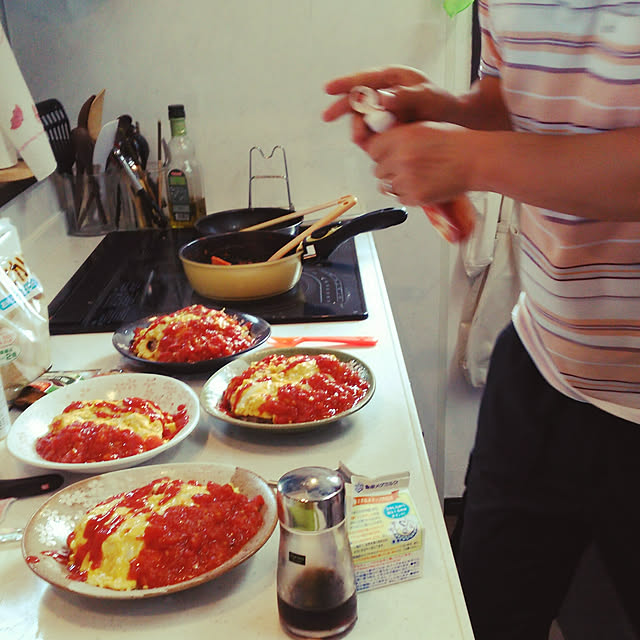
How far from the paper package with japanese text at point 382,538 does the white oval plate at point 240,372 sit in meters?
0.20

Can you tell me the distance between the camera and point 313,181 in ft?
6.97

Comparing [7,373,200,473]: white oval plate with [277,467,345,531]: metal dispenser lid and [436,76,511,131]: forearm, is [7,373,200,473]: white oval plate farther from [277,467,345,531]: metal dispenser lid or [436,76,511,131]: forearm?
[436,76,511,131]: forearm

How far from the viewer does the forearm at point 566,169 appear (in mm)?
792

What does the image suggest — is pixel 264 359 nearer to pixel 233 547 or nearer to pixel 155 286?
pixel 233 547

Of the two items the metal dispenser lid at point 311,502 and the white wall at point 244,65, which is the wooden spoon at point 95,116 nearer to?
the white wall at point 244,65

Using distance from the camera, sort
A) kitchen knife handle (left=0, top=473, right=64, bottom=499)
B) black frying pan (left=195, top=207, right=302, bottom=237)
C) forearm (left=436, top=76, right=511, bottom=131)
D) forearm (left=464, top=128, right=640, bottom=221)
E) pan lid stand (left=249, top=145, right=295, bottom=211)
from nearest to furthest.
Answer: forearm (left=464, top=128, right=640, bottom=221)
kitchen knife handle (left=0, top=473, right=64, bottom=499)
forearm (left=436, top=76, right=511, bottom=131)
black frying pan (left=195, top=207, right=302, bottom=237)
pan lid stand (left=249, top=145, right=295, bottom=211)

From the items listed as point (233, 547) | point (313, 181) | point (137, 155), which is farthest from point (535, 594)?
point (137, 155)

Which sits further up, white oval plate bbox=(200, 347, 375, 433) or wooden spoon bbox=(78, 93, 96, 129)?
wooden spoon bbox=(78, 93, 96, 129)

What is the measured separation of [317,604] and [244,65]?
5.27ft

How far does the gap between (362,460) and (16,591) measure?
41cm

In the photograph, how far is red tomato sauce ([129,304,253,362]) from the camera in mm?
1214

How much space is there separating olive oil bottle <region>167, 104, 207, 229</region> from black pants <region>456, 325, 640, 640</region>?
3.40ft

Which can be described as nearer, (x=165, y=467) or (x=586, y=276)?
(x=165, y=467)

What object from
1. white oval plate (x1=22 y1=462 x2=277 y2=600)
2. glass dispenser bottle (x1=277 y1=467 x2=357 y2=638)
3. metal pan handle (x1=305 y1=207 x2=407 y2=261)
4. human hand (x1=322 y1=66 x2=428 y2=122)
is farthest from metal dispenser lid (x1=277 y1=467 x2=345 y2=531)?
metal pan handle (x1=305 y1=207 x2=407 y2=261)
